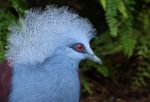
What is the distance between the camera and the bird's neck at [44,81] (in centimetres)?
211

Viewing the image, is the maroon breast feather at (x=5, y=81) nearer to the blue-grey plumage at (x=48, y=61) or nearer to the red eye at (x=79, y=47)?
the blue-grey plumage at (x=48, y=61)

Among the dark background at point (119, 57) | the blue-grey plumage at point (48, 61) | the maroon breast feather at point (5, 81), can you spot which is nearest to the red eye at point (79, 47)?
the blue-grey plumage at point (48, 61)

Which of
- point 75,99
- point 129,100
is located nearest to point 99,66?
point 129,100

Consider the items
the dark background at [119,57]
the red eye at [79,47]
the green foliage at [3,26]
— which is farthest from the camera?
the dark background at [119,57]

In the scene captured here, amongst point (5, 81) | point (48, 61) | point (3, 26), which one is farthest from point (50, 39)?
point (3, 26)

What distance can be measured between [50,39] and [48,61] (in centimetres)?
9

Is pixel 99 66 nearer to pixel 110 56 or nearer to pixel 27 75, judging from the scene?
pixel 110 56

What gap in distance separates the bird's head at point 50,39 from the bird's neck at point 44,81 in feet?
0.10

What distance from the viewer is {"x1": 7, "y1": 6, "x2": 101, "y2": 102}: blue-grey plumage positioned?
2109 millimetres

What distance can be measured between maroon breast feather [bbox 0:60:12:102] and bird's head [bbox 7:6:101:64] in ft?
0.18

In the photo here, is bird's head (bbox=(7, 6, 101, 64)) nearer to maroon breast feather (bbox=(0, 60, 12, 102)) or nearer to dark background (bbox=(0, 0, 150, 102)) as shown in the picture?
maroon breast feather (bbox=(0, 60, 12, 102))

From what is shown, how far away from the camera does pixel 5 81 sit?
2.15 m

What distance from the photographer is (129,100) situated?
141 inches

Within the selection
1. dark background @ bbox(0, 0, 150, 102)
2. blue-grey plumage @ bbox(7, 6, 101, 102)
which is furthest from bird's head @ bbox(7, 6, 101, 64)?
dark background @ bbox(0, 0, 150, 102)
